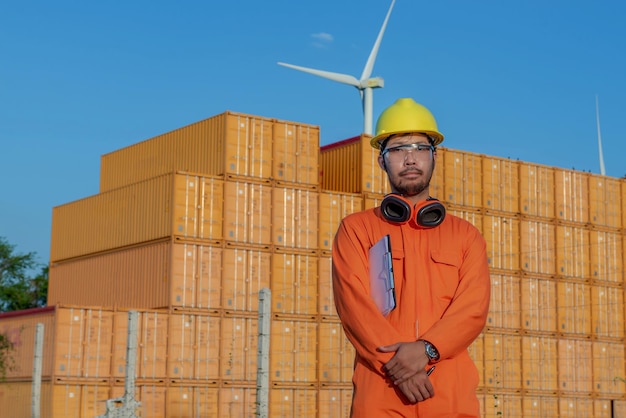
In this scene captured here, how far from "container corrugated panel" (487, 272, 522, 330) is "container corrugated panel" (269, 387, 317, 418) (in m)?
8.28

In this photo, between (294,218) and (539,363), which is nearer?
(294,218)

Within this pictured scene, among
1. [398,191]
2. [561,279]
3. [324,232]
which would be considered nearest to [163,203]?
[324,232]

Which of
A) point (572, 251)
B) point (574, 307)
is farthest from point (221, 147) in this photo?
point (574, 307)

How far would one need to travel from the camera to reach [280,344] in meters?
39.2

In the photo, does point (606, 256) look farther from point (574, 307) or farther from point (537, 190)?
point (537, 190)

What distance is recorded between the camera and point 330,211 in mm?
41812

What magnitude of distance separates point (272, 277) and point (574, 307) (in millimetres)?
14259

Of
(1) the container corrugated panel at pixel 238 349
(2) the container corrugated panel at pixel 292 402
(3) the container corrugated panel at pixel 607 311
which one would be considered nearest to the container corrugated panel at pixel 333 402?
(2) the container corrugated panel at pixel 292 402

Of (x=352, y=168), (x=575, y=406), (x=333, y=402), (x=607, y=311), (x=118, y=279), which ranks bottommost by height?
(x=575, y=406)

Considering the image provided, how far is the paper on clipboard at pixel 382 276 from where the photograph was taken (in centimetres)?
630

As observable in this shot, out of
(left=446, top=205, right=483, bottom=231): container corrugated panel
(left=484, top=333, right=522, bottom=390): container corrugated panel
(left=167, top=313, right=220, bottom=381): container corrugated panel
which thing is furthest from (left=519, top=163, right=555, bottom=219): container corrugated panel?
(left=167, top=313, right=220, bottom=381): container corrugated panel

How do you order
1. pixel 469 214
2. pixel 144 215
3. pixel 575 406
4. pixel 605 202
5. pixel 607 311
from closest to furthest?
pixel 144 215 → pixel 469 214 → pixel 575 406 → pixel 607 311 → pixel 605 202

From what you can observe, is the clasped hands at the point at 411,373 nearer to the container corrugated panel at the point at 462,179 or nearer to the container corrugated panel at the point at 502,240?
the container corrugated panel at the point at 462,179

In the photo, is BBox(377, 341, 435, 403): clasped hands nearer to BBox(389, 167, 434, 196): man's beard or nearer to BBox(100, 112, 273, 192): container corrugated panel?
BBox(389, 167, 434, 196): man's beard
